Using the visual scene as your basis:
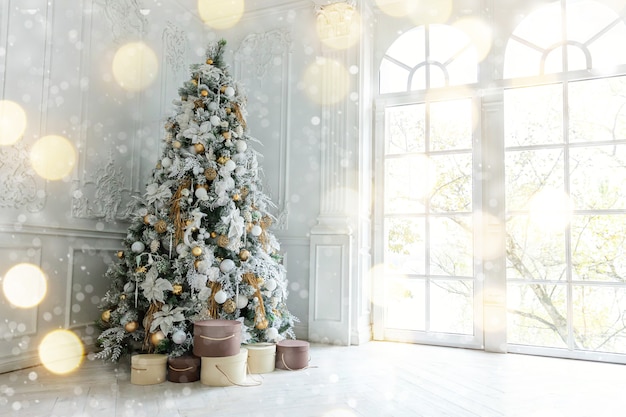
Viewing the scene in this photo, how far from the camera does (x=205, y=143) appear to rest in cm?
336

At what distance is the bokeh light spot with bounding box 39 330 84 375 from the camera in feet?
10.2

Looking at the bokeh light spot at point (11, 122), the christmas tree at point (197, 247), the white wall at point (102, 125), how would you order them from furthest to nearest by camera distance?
the christmas tree at point (197, 247) < the white wall at point (102, 125) < the bokeh light spot at point (11, 122)

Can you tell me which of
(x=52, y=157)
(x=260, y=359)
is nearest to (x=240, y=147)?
(x=52, y=157)

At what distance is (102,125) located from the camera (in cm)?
365

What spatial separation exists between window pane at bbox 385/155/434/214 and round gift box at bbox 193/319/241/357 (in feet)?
7.10

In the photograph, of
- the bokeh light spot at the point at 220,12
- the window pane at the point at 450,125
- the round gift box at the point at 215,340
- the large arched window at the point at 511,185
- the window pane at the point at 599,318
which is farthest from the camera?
the bokeh light spot at the point at 220,12

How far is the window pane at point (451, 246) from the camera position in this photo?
412 centimetres

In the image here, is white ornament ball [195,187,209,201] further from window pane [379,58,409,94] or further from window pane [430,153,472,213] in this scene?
window pane [379,58,409,94]

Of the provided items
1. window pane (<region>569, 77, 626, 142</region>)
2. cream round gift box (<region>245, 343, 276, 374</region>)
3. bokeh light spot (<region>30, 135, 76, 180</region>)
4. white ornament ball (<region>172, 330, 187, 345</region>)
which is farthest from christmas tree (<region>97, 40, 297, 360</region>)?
window pane (<region>569, 77, 626, 142</region>)

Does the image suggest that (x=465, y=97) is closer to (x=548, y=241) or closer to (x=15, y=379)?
(x=548, y=241)

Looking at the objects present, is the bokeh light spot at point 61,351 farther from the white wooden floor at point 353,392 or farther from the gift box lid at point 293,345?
the gift box lid at point 293,345

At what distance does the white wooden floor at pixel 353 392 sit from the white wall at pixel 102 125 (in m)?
0.64

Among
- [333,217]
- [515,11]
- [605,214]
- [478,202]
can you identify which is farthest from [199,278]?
[515,11]

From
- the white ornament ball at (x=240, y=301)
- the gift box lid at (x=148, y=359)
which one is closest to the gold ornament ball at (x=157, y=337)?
the gift box lid at (x=148, y=359)
